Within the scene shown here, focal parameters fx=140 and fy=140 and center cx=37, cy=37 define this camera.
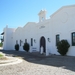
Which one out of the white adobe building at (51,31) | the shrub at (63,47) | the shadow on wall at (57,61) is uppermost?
the white adobe building at (51,31)

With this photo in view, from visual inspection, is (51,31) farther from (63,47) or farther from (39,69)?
(39,69)

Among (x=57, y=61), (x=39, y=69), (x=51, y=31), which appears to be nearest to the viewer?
(x=39, y=69)

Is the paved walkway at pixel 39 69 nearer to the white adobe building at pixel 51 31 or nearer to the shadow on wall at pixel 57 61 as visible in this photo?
the shadow on wall at pixel 57 61

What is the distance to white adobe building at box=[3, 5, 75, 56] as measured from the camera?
17.0 meters

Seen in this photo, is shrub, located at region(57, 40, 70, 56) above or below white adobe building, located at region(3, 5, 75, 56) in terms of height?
below

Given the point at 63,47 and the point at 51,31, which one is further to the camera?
the point at 51,31

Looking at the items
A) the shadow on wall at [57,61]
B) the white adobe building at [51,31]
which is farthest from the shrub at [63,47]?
the shadow on wall at [57,61]

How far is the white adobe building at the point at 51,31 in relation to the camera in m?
17.0

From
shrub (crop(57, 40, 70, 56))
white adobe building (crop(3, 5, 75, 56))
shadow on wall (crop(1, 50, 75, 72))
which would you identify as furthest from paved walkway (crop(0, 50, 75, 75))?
white adobe building (crop(3, 5, 75, 56))

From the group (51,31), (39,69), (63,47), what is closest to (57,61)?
(39,69)

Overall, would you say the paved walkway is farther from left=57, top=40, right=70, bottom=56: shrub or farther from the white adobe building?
the white adobe building

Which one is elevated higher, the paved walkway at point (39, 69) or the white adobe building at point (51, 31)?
the white adobe building at point (51, 31)

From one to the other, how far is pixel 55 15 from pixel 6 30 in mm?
20116

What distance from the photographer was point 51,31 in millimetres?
20203
